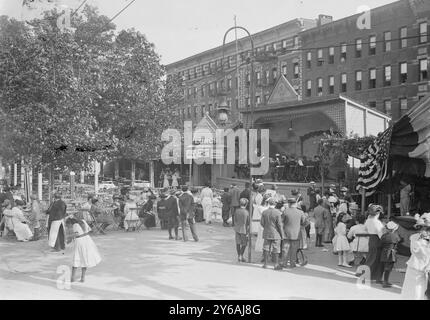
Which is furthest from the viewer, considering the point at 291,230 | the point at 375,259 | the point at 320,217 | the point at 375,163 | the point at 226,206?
the point at 226,206

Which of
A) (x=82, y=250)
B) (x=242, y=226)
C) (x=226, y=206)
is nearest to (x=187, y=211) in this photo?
(x=242, y=226)

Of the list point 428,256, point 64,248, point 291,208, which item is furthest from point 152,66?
point 428,256

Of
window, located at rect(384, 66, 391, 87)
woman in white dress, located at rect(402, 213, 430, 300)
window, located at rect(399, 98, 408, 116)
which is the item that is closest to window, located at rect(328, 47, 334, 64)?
window, located at rect(384, 66, 391, 87)

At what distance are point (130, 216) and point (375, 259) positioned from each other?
10443 mm

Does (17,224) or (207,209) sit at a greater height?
(207,209)

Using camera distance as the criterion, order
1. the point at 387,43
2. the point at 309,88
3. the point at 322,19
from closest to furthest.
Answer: the point at 387,43 < the point at 322,19 < the point at 309,88

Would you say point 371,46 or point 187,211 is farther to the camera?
point 371,46

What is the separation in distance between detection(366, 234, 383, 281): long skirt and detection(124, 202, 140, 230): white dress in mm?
10192

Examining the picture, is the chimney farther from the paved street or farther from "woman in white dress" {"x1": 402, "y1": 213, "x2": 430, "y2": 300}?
"woman in white dress" {"x1": 402, "y1": 213, "x2": 430, "y2": 300}

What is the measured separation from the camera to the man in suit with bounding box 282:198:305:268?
12289 mm

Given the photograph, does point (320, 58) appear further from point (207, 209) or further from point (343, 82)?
point (207, 209)

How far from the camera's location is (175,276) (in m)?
11.2

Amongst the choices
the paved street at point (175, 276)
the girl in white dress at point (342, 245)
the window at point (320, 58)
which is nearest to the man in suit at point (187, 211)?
the paved street at point (175, 276)
